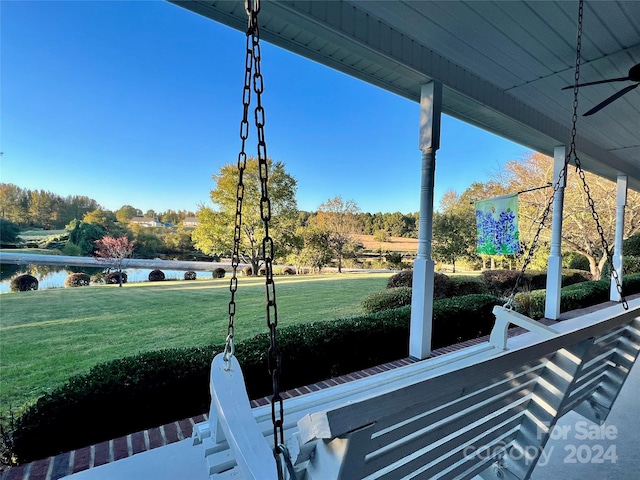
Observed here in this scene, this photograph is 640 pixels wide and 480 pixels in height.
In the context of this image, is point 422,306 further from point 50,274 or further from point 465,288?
point 50,274

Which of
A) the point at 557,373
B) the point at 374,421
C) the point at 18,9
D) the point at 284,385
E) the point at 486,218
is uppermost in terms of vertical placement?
the point at 18,9

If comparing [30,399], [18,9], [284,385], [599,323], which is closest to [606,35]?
[599,323]

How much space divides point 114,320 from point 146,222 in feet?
15.7

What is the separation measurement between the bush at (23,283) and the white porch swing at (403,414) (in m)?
8.08

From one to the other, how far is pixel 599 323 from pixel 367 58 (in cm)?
220

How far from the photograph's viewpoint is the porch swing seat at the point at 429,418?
25.8 inches

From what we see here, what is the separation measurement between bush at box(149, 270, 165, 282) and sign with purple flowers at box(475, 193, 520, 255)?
8.48 m

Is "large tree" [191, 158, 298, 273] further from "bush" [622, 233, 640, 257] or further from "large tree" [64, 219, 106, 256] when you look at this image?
"bush" [622, 233, 640, 257]

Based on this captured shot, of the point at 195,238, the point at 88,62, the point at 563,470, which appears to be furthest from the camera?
the point at 195,238

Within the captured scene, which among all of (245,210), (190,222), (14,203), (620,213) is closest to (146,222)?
(190,222)

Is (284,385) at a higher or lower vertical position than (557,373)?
lower

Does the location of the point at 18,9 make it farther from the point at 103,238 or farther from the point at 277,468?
the point at 277,468

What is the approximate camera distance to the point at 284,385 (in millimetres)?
2562

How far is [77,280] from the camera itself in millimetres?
7805
